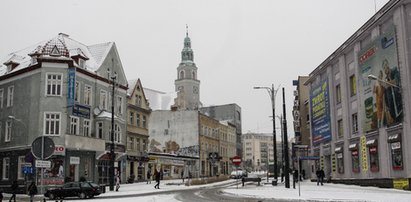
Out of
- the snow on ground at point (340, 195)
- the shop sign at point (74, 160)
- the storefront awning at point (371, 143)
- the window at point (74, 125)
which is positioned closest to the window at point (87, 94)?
the window at point (74, 125)

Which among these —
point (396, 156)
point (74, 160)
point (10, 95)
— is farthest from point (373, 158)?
point (10, 95)

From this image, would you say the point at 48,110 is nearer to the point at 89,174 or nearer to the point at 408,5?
the point at 89,174

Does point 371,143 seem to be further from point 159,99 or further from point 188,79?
point 188,79

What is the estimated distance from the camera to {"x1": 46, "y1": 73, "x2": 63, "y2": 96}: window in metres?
39.4

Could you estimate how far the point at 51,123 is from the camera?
A: 128 ft

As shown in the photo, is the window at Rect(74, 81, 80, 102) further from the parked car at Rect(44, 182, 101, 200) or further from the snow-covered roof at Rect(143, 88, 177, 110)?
the snow-covered roof at Rect(143, 88, 177, 110)

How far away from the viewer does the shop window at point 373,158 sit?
113 ft

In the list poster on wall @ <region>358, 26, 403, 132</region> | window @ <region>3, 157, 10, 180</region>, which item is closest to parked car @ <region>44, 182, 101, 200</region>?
window @ <region>3, 157, 10, 180</region>

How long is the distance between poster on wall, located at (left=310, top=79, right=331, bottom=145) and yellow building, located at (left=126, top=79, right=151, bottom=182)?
21.0 meters

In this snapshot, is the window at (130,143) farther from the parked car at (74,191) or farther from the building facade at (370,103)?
the parked car at (74,191)

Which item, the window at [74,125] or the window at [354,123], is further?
the window at [74,125]

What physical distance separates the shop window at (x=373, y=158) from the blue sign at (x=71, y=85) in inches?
1004

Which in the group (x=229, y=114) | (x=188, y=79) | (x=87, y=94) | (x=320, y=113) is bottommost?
(x=320, y=113)

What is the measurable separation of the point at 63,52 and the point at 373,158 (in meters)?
27.8
